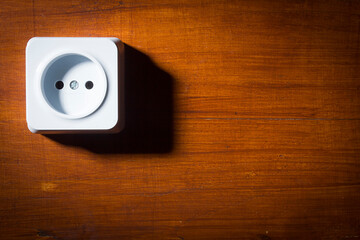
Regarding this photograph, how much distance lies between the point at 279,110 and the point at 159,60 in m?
0.26

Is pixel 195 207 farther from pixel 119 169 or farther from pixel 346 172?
pixel 346 172

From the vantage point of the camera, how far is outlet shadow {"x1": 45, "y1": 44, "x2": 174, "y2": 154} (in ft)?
1.66

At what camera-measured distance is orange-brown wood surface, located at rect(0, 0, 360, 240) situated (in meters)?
0.50

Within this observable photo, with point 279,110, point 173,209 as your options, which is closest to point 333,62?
point 279,110

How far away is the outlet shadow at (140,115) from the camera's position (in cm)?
51

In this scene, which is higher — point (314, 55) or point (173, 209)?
point (314, 55)

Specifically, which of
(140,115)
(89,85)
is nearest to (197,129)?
(140,115)

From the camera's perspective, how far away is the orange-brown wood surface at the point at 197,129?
1.65 ft

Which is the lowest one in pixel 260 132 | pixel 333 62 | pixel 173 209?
pixel 173 209

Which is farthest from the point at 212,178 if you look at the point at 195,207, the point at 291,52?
the point at 291,52

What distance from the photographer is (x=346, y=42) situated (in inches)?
20.5

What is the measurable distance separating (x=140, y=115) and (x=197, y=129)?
0.12 metres

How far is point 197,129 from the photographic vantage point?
0.51m

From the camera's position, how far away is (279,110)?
0.52m
